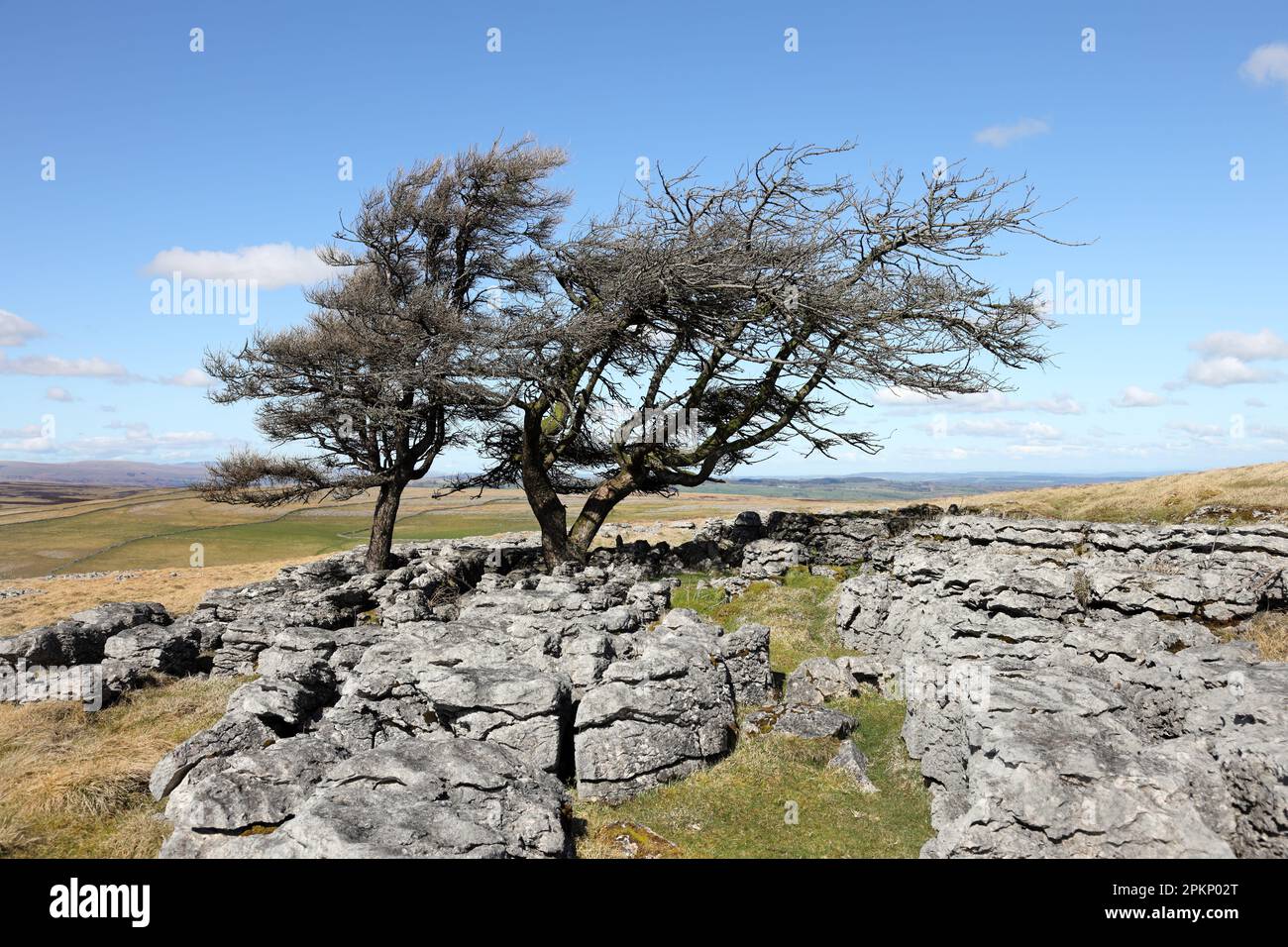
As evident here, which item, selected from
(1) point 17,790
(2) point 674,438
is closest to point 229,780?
(1) point 17,790

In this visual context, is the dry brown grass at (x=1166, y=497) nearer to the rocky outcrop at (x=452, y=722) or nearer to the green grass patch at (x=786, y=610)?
the green grass patch at (x=786, y=610)

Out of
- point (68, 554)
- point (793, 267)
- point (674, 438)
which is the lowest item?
point (68, 554)

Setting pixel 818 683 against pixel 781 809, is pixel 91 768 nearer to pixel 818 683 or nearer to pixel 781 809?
pixel 781 809

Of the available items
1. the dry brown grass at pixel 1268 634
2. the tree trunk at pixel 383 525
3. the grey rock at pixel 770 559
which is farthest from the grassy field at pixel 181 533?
the dry brown grass at pixel 1268 634

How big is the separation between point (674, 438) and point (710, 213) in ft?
25.6

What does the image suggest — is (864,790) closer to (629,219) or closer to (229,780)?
(229,780)

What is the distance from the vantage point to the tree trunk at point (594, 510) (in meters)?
28.2

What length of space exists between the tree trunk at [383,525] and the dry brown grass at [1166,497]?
23576 millimetres

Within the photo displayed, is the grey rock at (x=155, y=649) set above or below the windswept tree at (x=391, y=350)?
below

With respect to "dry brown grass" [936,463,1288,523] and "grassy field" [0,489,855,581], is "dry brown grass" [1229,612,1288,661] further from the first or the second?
"grassy field" [0,489,855,581]

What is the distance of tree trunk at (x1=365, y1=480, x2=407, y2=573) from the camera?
2834 centimetres

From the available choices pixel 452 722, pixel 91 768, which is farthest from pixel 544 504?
pixel 91 768

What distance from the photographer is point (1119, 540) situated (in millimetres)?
20281

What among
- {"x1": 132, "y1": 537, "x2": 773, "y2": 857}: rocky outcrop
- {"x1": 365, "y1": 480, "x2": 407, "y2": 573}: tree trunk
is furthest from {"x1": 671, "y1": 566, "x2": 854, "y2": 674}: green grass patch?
{"x1": 365, "y1": 480, "x2": 407, "y2": 573}: tree trunk
